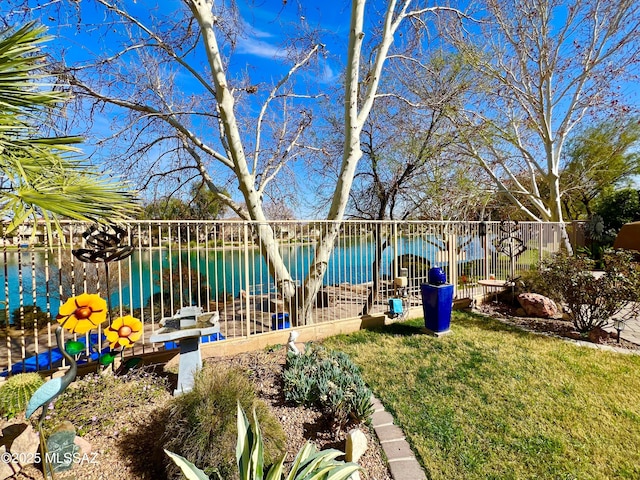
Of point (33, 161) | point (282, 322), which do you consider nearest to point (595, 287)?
point (282, 322)

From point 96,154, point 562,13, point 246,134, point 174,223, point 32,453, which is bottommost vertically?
point 32,453

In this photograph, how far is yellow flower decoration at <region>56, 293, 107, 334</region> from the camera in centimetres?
227

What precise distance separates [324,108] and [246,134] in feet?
10.2

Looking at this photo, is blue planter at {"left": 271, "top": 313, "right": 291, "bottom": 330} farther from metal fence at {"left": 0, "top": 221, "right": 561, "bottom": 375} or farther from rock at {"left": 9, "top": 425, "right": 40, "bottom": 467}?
rock at {"left": 9, "top": 425, "right": 40, "bottom": 467}

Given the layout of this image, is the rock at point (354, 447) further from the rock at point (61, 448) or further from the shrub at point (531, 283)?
the shrub at point (531, 283)

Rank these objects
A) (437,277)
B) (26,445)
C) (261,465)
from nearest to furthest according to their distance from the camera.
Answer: (261,465)
(26,445)
(437,277)

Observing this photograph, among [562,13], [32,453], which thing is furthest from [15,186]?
[562,13]

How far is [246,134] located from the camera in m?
7.26

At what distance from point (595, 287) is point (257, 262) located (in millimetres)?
5684

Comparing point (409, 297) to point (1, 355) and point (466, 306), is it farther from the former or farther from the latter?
point (1, 355)

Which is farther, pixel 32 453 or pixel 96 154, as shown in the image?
pixel 96 154

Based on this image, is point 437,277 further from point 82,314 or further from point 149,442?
point 82,314

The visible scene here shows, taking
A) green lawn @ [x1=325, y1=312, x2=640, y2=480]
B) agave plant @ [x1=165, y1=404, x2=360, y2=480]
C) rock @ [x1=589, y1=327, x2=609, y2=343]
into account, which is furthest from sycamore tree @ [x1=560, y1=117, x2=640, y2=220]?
agave plant @ [x1=165, y1=404, x2=360, y2=480]

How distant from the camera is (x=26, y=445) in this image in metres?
1.83
